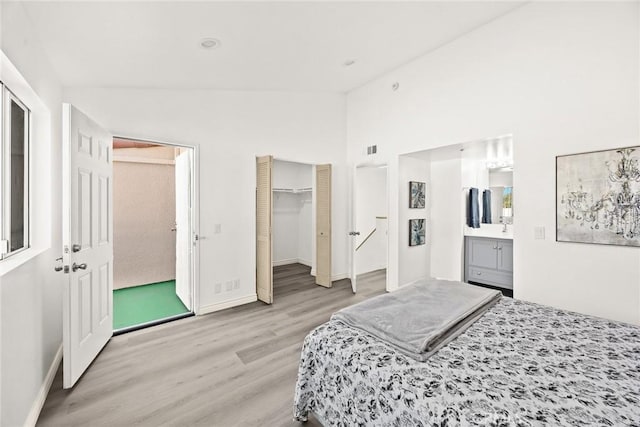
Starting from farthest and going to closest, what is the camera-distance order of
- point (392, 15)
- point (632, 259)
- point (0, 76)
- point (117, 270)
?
point (117, 270)
point (392, 15)
point (632, 259)
point (0, 76)

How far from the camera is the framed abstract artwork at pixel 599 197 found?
2.29 m

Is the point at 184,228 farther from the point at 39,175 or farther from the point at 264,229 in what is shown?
the point at 39,175

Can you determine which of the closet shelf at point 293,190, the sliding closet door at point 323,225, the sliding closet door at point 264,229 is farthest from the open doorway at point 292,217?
the sliding closet door at point 264,229

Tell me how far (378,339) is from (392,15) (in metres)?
2.85

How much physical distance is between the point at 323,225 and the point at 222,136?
6.82 feet

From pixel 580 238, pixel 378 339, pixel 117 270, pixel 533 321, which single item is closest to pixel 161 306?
pixel 117 270

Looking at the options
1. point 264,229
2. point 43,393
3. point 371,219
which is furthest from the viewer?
point 371,219

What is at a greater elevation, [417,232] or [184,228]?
[184,228]

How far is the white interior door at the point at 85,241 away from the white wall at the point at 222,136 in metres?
0.57

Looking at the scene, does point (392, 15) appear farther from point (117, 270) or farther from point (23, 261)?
point (117, 270)

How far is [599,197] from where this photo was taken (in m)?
2.45

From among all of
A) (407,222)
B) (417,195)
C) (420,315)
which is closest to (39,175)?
(420,315)

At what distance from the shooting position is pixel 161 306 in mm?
3793

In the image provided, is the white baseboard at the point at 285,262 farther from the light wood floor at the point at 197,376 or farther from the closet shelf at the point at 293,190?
the light wood floor at the point at 197,376
